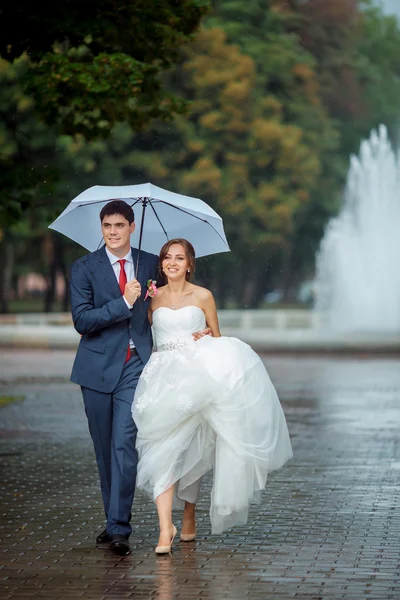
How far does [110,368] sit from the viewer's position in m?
8.35

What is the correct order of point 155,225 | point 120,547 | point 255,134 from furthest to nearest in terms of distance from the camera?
1. point 255,134
2. point 155,225
3. point 120,547

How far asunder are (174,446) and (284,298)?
77.6m

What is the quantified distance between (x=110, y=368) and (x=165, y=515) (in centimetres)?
87

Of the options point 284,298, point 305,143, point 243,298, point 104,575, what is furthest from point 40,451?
point 284,298

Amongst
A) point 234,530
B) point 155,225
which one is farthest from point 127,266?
point 234,530

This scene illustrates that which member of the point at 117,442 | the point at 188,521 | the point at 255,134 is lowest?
the point at 188,521

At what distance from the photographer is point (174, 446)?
832cm

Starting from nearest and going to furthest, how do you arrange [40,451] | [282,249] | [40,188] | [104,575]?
[104,575] → [40,451] → [40,188] → [282,249]

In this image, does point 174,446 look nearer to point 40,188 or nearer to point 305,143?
point 40,188

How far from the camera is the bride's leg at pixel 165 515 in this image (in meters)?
8.12

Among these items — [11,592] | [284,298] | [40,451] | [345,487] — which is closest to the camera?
[11,592]

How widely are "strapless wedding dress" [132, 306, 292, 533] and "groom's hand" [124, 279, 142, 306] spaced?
31 cm

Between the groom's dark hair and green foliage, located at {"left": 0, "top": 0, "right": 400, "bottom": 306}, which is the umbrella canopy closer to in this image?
the groom's dark hair

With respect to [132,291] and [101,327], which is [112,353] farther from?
[132,291]
